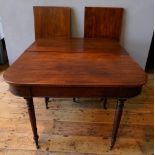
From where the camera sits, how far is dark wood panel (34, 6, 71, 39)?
2109mm

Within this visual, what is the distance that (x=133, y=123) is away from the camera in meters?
1.75

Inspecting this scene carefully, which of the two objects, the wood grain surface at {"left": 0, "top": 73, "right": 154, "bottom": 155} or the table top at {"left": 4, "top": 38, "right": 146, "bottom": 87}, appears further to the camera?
the wood grain surface at {"left": 0, "top": 73, "right": 154, "bottom": 155}

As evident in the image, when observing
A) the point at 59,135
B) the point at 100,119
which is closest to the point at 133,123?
the point at 100,119

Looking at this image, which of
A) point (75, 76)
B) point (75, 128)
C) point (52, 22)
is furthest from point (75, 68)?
point (52, 22)

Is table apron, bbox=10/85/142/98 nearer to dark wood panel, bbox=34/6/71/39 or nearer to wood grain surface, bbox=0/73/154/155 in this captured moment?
wood grain surface, bbox=0/73/154/155


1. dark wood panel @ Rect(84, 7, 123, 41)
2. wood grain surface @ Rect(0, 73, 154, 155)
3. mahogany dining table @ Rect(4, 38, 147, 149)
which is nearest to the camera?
mahogany dining table @ Rect(4, 38, 147, 149)

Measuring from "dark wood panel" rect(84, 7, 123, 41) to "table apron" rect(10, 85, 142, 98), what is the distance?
1.24 metres

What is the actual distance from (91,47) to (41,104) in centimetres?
88

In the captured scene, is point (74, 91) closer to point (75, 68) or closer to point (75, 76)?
point (75, 76)

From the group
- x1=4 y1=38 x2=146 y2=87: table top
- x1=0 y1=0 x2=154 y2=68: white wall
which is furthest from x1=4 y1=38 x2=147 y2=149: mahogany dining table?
x1=0 y1=0 x2=154 y2=68: white wall

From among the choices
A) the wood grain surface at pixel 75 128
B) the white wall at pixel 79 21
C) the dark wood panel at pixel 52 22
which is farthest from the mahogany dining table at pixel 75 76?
the white wall at pixel 79 21

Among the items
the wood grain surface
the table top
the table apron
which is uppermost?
the table top

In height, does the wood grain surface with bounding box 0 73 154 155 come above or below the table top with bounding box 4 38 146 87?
below

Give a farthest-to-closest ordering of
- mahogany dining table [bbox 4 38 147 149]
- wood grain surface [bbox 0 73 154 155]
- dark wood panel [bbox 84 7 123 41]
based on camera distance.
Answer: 1. dark wood panel [bbox 84 7 123 41]
2. wood grain surface [bbox 0 73 154 155]
3. mahogany dining table [bbox 4 38 147 149]
